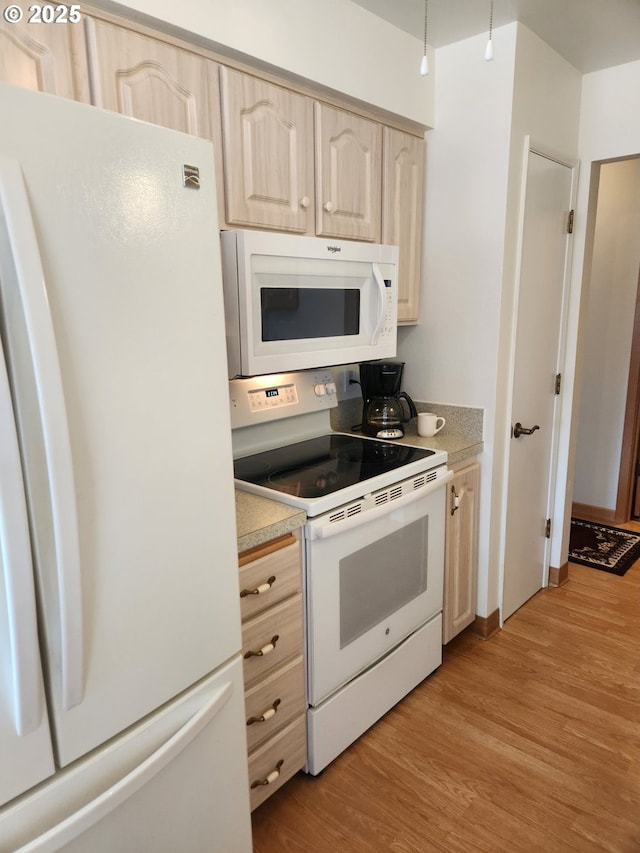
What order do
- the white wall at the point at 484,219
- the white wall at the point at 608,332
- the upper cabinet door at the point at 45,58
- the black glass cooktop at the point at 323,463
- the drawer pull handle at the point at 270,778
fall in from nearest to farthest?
the upper cabinet door at the point at 45,58
the drawer pull handle at the point at 270,778
the black glass cooktop at the point at 323,463
the white wall at the point at 484,219
the white wall at the point at 608,332

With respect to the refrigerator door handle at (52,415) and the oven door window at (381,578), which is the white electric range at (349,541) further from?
the refrigerator door handle at (52,415)

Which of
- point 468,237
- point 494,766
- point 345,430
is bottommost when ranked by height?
point 494,766

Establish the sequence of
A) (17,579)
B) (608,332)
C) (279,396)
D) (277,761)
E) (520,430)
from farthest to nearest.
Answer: (608,332) < (520,430) < (279,396) < (277,761) < (17,579)

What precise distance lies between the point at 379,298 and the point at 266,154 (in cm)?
62

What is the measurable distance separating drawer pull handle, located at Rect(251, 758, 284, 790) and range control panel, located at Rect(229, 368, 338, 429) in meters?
1.06

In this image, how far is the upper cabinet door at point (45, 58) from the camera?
1.21 m

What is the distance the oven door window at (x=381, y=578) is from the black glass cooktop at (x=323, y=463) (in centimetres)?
23

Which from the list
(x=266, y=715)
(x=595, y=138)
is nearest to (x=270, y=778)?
(x=266, y=715)

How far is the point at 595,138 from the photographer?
101 inches

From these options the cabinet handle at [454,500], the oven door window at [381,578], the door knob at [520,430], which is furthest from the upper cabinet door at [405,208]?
the oven door window at [381,578]

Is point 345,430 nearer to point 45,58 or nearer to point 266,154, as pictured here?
point 266,154

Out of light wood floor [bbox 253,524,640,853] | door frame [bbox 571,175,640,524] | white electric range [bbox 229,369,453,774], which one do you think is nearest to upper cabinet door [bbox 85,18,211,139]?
white electric range [bbox 229,369,453,774]

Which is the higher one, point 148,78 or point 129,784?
point 148,78

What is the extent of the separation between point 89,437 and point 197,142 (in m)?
0.57
